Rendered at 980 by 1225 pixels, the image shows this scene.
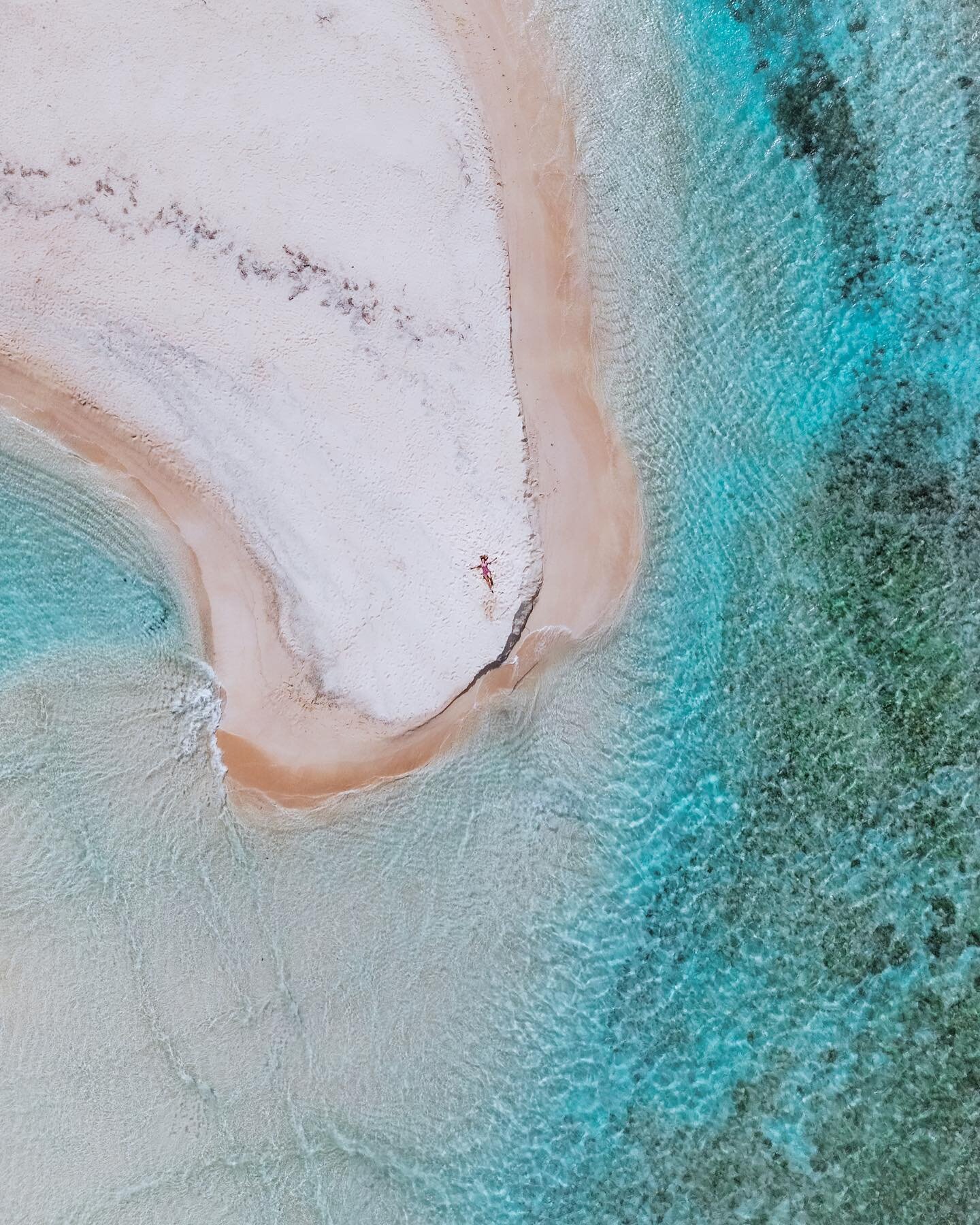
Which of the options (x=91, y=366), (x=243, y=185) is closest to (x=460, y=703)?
(x=91, y=366)

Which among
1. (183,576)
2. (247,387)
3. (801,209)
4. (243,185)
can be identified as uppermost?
(243,185)

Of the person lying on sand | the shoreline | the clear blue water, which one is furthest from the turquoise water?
the person lying on sand

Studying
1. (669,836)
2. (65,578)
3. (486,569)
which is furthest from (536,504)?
(65,578)

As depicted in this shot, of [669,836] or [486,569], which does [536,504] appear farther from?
[669,836]

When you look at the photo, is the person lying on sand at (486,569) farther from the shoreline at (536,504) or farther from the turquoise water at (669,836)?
the turquoise water at (669,836)

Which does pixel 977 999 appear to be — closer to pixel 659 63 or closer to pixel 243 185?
pixel 659 63

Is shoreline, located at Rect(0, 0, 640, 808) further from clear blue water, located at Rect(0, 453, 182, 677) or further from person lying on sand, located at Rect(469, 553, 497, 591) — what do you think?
person lying on sand, located at Rect(469, 553, 497, 591)
